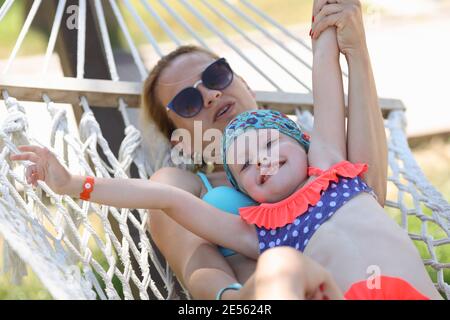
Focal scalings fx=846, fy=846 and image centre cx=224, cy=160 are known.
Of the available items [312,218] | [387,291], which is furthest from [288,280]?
[312,218]

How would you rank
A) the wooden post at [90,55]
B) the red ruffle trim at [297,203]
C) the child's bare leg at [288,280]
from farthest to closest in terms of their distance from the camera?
the wooden post at [90,55]
the red ruffle trim at [297,203]
the child's bare leg at [288,280]

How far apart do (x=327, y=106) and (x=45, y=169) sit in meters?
0.53

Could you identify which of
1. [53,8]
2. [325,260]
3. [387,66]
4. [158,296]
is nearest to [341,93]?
[325,260]

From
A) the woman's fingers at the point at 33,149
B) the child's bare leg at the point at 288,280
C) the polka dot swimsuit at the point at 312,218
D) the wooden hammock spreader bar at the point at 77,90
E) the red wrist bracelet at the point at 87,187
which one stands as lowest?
the child's bare leg at the point at 288,280

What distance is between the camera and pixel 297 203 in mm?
1437

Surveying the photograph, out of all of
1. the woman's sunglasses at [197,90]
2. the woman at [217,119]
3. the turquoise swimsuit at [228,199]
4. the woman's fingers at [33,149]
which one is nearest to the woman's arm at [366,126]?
the woman at [217,119]

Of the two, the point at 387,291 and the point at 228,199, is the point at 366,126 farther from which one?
the point at 387,291

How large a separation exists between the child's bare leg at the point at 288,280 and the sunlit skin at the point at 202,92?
2.31 feet

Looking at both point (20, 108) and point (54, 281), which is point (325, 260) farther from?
point (20, 108)

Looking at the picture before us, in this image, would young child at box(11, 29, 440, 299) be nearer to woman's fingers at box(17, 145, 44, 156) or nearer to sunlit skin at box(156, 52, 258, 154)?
woman's fingers at box(17, 145, 44, 156)

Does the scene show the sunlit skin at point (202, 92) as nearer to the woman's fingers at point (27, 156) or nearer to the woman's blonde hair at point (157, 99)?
the woman's blonde hair at point (157, 99)

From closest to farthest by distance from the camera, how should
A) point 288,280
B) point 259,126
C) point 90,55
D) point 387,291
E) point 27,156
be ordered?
point 288,280 → point 387,291 → point 27,156 → point 259,126 → point 90,55

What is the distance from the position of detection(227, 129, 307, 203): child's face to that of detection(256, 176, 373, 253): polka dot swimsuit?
71 millimetres

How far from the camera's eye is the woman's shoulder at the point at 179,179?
171 centimetres
